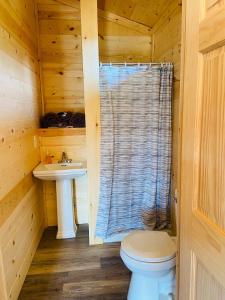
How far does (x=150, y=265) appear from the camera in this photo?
57.7 inches

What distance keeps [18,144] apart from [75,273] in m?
1.23

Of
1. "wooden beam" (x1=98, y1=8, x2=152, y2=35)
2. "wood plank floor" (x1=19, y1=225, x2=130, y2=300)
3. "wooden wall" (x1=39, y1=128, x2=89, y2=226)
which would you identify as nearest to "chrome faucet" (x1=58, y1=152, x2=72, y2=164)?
"wooden wall" (x1=39, y1=128, x2=89, y2=226)

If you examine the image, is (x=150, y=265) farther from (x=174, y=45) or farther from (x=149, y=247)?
(x=174, y=45)

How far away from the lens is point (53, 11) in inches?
107

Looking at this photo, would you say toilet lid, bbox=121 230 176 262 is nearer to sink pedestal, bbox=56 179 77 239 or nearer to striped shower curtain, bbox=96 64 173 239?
striped shower curtain, bbox=96 64 173 239

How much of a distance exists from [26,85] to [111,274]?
6.28 feet

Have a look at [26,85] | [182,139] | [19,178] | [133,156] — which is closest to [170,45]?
[133,156]

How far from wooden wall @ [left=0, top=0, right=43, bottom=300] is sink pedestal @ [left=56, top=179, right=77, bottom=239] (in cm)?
24

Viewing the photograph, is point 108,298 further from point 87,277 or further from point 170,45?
point 170,45

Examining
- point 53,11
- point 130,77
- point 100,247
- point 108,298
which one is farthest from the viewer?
point 53,11

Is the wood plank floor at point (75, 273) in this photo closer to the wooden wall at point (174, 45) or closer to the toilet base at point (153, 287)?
the toilet base at point (153, 287)

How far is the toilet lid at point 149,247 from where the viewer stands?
1.49 m

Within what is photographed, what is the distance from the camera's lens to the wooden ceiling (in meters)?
2.43

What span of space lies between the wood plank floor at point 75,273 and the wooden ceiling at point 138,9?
2.54 metres
